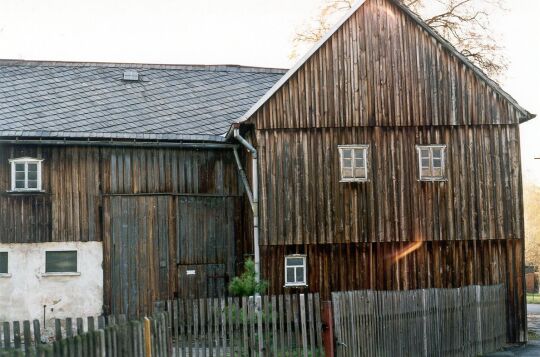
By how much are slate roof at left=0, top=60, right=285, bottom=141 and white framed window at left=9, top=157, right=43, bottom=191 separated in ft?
2.75

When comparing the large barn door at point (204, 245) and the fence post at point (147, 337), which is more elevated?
the large barn door at point (204, 245)

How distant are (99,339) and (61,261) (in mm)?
13918

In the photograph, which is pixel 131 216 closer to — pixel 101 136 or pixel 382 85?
pixel 101 136

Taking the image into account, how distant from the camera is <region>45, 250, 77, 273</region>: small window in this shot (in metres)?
24.0

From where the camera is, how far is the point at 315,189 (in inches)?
898

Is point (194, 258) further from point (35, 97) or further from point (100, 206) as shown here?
point (35, 97)

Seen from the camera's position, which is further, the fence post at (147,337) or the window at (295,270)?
the window at (295,270)

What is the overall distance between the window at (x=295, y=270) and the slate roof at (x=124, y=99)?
4464 millimetres

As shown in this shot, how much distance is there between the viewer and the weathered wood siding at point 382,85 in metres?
22.8

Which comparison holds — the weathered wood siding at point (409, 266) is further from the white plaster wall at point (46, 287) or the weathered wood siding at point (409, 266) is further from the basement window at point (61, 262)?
the basement window at point (61, 262)

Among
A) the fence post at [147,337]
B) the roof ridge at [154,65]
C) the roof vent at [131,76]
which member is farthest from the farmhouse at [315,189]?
the fence post at [147,337]

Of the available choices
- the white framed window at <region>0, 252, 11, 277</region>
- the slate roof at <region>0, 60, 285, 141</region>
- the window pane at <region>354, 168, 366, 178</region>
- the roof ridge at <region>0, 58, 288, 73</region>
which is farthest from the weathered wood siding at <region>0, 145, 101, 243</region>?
the window pane at <region>354, 168, 366, 178</region>

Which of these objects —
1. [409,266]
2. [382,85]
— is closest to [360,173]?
[382,85]

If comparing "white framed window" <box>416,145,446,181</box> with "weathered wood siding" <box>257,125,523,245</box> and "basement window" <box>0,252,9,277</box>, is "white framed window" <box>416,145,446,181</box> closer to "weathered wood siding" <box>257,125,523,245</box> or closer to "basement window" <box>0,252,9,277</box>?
"weathered wood siding" <box>257,125,523,245</box>
